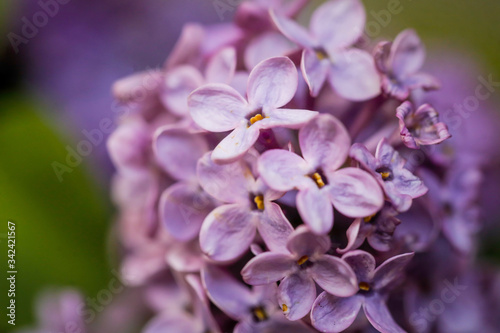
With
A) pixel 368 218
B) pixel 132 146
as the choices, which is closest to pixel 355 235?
pixel 368 218

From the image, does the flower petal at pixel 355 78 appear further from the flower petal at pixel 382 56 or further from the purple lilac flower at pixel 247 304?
the purple lilac flower at pixel 247 304

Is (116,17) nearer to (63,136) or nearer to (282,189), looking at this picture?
(63,136)

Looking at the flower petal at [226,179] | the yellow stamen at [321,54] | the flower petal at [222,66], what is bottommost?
the flower petal at [226,179]

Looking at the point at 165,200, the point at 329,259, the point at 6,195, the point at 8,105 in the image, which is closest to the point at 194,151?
the point at 165,200

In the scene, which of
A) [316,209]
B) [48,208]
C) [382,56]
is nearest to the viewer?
[316,209]

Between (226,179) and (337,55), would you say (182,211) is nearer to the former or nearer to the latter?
(226,179)

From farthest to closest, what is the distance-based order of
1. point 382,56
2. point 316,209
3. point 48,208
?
point 48,208
point 382,56
point 316,209

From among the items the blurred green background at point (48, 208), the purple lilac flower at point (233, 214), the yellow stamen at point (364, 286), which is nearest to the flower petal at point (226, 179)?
the purple lilac flower at point (233, 214)

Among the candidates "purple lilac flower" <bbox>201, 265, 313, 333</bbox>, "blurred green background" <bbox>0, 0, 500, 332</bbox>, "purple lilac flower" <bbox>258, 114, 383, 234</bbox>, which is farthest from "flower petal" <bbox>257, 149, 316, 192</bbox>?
"blurred green background" <bbox>0, 0, 500, 332</bbox>
